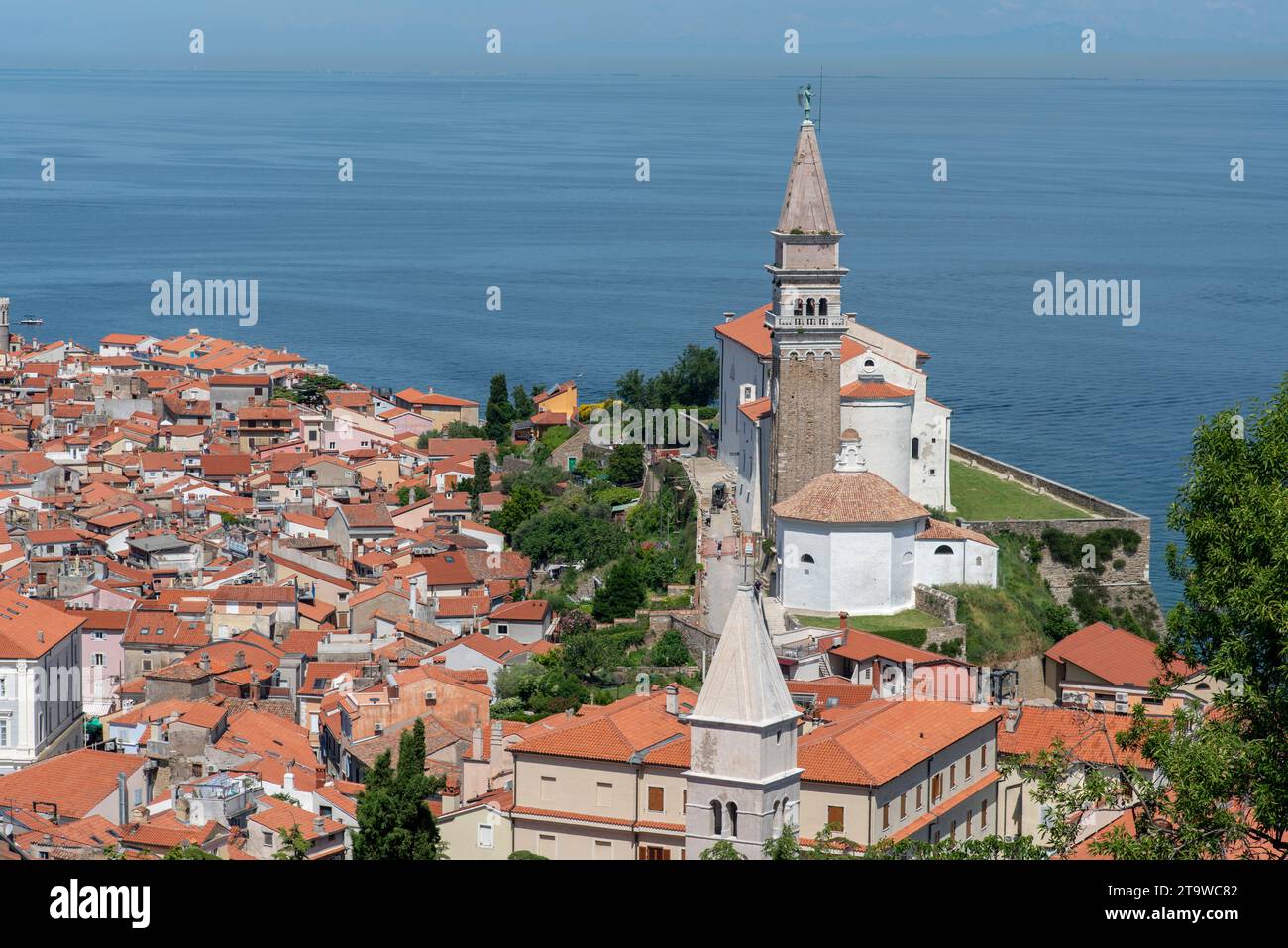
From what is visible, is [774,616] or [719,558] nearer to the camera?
[774,616]

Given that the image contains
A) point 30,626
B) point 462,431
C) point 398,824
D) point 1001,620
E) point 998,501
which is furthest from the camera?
point 462,431

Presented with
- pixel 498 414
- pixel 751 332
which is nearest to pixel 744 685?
pixel 751 332

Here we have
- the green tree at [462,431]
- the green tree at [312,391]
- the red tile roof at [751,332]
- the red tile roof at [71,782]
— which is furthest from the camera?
the green tree at [312,391]

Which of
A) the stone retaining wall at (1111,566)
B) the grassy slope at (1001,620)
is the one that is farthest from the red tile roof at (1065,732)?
the stone retaining wall at (1111,566)

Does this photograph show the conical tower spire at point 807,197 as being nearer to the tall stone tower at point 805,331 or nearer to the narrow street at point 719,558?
the tall stone tower at point 805,331

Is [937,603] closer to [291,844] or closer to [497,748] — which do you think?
[497,748]

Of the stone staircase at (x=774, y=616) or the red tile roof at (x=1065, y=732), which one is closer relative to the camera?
the red tile roof at (x=1065, y=732)
